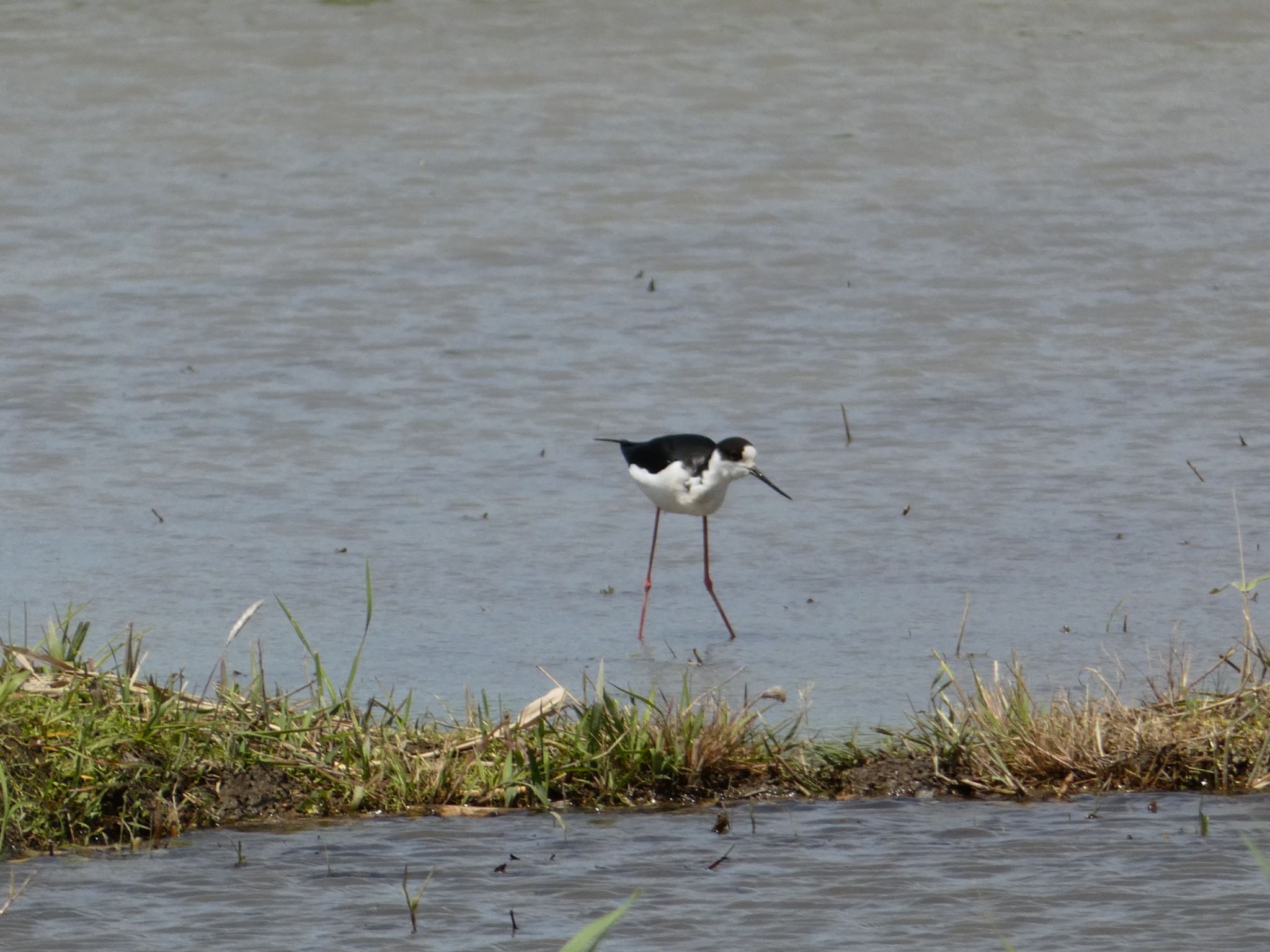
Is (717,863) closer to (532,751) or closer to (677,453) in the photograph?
(532,751)

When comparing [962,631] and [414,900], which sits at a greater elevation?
[962,631]

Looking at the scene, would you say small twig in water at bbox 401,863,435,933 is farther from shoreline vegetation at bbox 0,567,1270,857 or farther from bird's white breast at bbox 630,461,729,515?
bird's white breast at bbox 630,461,729,515

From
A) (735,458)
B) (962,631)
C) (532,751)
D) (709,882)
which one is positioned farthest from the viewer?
(735,458)

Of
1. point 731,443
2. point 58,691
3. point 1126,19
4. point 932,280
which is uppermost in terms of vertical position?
point 1126,19

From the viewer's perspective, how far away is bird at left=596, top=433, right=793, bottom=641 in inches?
303

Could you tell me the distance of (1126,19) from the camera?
16500 mm

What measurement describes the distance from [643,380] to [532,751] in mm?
5213

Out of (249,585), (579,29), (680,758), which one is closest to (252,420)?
(249,585)

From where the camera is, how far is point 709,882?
4707 millimetres

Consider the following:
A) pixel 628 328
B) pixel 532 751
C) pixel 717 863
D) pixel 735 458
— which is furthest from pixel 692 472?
pixel 628 328

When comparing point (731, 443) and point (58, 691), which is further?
point (731, 443)

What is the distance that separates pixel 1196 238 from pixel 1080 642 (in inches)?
244

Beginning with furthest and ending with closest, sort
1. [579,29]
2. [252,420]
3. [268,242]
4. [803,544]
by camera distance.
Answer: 1. [579,29]
2. [268,242]
3. [252,420]
4. [803,544]

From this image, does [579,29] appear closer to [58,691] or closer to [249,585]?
[249,585]
